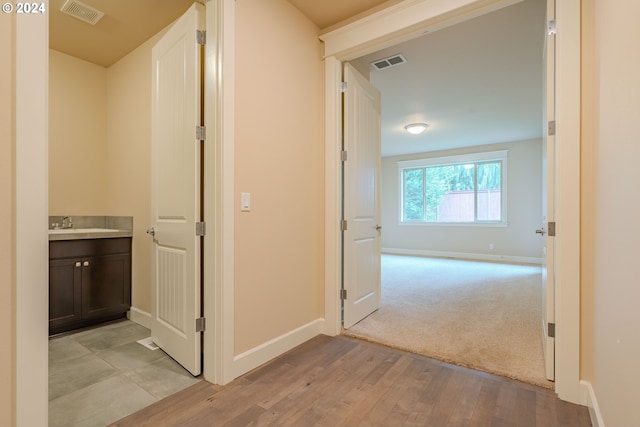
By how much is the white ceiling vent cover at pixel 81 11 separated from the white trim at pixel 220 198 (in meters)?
1.29

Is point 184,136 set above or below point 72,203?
above

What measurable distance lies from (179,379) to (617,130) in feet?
8.44

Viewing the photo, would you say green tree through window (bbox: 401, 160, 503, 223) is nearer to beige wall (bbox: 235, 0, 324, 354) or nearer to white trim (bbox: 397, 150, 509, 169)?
white trim (bbox: 397, 150, 509, 169)

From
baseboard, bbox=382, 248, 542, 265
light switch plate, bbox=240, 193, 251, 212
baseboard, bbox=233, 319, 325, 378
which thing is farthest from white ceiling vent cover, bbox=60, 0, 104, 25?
baseboard, bbox=382, 248, 542, 265

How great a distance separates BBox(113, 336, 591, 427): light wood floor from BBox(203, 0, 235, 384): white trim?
0.70 ft

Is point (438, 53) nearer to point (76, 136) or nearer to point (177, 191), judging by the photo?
point (177, 191)

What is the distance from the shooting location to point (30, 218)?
110cm

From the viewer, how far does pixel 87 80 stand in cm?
326

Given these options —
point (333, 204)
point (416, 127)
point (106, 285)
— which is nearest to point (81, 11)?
point (106, 285)

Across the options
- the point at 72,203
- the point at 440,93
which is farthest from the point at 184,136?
the point at 440,93

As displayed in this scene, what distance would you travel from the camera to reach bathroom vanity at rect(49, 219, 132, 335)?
2559 mm

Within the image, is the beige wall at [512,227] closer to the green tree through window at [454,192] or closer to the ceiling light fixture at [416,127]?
the green tree through window at [454,192]

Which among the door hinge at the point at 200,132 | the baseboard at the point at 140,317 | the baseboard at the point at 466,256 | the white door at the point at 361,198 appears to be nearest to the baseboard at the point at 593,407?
the white door at the point at 361,198

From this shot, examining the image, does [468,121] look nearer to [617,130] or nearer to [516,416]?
[617,130]
